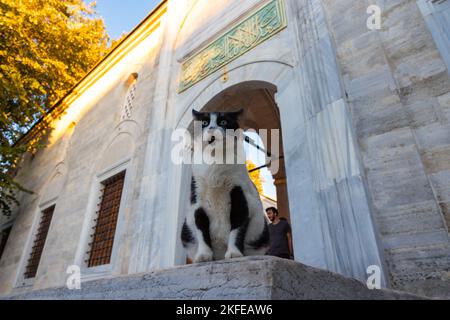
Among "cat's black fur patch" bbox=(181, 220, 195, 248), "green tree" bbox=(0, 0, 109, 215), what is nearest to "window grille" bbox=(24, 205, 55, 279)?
"green tree" bbox=(0, 0, 109, 215)

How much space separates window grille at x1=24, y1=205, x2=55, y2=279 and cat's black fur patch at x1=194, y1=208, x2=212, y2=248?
787cm

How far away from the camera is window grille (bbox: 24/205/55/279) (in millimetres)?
7175

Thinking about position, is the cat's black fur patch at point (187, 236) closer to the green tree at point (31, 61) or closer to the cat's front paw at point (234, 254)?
the cat's front paw at point (234, 254)

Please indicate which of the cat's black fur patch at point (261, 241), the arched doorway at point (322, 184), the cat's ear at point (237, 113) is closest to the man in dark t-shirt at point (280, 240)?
the arched doorway at point (322, 184)

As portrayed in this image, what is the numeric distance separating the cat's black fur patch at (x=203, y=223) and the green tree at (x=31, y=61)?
7.41 m

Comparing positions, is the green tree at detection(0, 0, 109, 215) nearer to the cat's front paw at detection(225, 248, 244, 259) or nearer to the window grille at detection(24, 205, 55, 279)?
the window grille at detection(24, 205, 55, 279)

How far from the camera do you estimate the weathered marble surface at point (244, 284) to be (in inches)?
29.9

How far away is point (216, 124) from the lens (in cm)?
184

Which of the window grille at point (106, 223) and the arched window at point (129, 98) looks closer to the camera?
the window grille at point (106, 223)

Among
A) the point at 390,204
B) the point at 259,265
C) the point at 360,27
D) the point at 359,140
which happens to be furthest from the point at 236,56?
the point at 259,265

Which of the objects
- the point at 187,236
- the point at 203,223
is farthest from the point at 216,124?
the point at 187,236

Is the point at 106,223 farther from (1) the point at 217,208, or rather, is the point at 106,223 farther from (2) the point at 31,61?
(2) the point at 31,61
